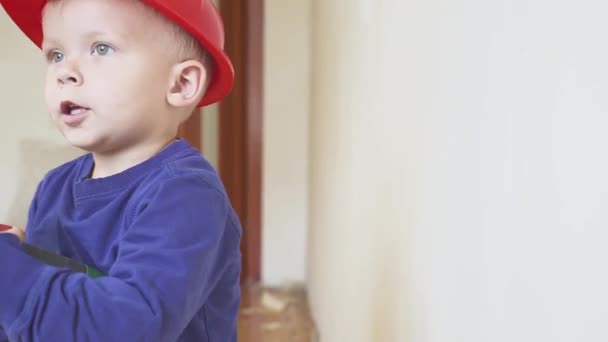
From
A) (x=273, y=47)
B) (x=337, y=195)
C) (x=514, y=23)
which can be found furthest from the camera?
(x=273, y=47)

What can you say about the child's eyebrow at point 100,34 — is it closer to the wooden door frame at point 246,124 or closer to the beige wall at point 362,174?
the beige wall at point 362,174

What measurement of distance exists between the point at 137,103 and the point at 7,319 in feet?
0.78

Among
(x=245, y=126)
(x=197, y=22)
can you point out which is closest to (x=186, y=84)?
(x=197, y=22)

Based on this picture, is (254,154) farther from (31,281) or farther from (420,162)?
(31,281)

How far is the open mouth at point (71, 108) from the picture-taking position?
69cm

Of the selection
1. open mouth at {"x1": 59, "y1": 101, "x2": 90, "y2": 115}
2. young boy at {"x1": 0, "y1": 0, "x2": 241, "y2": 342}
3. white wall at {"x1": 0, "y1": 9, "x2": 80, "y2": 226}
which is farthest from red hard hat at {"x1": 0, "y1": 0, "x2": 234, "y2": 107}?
white wall at {"x1": 0, "y1": 9, "x2": 80, "y2": 226}

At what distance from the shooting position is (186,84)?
75cm

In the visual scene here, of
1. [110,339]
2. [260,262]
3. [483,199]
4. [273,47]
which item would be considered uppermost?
[273,47]

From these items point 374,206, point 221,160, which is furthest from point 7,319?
point 221,160

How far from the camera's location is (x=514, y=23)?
540 millimetres

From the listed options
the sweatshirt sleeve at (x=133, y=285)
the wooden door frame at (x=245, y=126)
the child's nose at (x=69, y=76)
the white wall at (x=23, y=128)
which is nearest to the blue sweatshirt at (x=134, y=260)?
the sweatshirt sleeve at (x=133, y=285)

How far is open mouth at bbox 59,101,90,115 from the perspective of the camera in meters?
0.69

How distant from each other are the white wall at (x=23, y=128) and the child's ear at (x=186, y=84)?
48.6 inches

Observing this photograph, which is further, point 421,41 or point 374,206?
point 374,206
